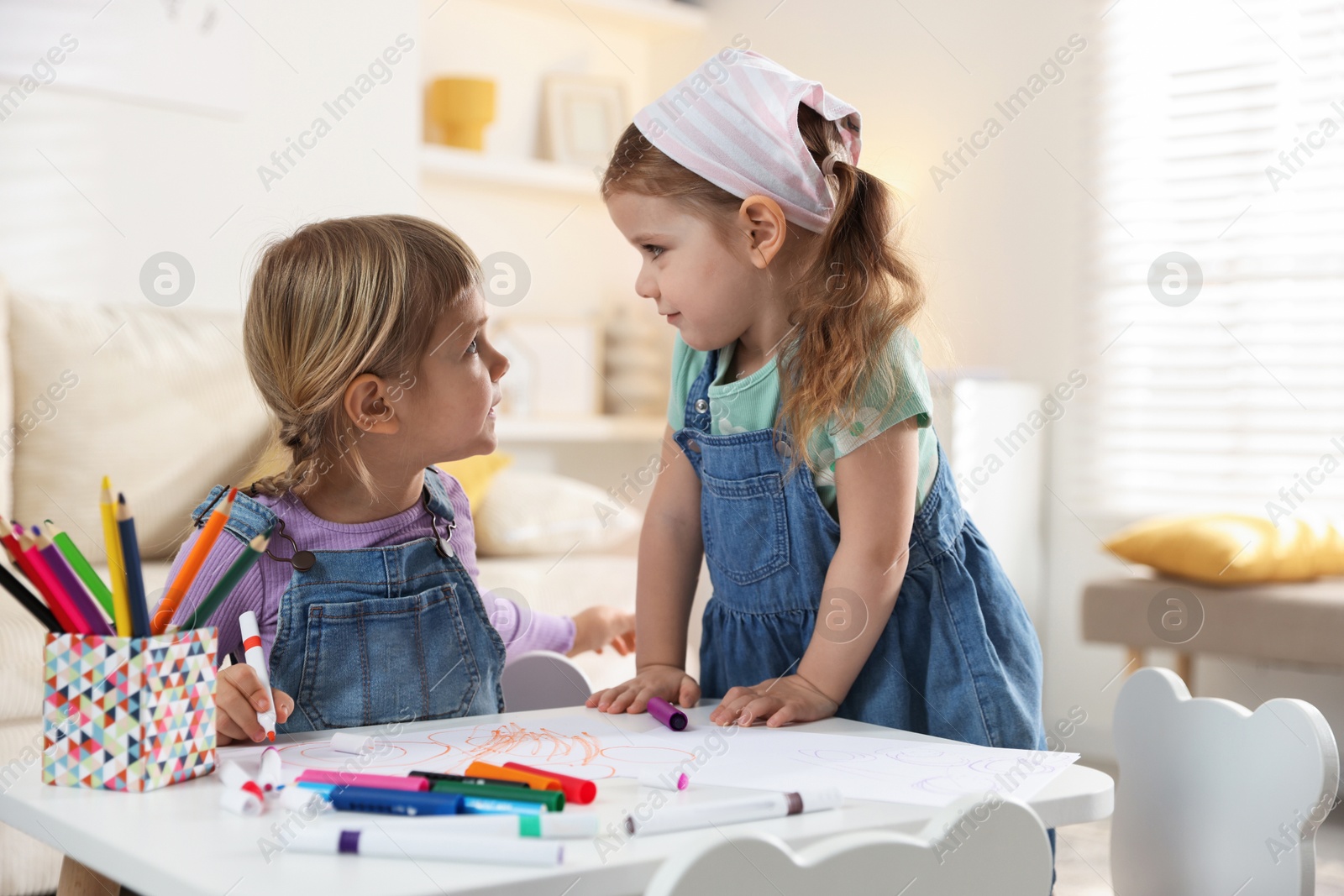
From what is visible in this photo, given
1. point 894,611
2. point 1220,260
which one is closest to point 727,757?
point 894,611

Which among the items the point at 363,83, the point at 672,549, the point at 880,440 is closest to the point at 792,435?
the point at 880,440

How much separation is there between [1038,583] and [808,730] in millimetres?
2064

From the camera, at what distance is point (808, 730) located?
31.3 inches

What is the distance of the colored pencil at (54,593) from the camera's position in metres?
0.60

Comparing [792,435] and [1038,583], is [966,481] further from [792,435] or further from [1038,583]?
[792,435]

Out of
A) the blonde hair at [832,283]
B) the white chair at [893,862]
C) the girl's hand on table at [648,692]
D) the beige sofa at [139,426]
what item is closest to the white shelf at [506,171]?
the beige sofa at [139,426]

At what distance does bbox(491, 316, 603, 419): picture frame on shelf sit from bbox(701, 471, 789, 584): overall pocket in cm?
195

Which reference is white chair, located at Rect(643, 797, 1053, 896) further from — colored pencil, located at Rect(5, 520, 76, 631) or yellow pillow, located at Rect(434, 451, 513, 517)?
yellow pillow, located at Rect(434, 451, 513, 517)

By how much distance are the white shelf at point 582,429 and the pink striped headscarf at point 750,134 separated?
72.7 inches

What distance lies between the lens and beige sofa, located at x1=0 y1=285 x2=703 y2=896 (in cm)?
184

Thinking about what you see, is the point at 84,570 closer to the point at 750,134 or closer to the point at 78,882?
the point at 78,882

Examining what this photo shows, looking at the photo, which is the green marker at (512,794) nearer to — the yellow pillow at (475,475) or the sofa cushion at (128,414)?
the sofa cushion at (128,414)

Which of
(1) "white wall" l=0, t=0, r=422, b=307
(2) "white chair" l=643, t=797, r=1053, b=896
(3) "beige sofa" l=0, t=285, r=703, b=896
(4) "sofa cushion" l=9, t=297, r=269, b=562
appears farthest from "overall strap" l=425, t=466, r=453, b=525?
(1) "white wall" l=0, t=0, r=422, b=307

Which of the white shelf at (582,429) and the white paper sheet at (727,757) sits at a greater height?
the white shelf at (582,429)
